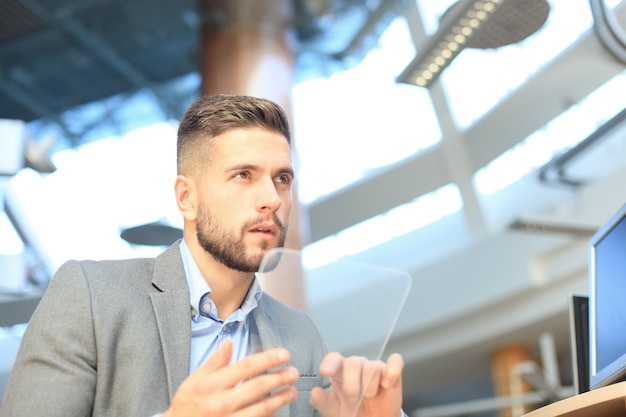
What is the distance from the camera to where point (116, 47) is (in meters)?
10.9

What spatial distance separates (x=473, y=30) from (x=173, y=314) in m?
1.95

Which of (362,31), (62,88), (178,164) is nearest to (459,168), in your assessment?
(362,31)

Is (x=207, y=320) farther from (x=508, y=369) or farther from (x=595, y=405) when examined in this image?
(x=508, y=369)

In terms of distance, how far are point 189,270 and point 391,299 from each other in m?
0.51

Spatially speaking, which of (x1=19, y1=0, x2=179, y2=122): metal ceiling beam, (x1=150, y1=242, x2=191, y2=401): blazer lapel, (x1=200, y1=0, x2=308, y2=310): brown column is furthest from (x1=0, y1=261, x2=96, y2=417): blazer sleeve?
(x1=19, y1=0, x2=179, y2=122): metal ceiling beam

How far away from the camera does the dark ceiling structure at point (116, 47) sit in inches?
385

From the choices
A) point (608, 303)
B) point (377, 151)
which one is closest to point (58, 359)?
point (608, 303)

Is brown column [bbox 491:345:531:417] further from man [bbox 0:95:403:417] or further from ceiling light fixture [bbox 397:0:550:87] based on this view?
man [bbox 0:95:403:417]

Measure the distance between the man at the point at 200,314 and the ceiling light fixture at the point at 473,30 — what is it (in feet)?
4.73

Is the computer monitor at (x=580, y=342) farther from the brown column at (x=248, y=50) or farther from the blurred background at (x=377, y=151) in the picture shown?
the brown column at (x=248, y=50)

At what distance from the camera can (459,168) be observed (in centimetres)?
1062

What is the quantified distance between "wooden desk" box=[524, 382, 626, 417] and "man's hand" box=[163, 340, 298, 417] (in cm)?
A: 58

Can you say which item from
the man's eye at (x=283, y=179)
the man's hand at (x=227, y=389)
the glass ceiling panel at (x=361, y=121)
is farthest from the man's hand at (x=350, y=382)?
the glass ceiling panel at (x=361, y=121)

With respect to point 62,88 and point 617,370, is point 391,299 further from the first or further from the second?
point 62,88
